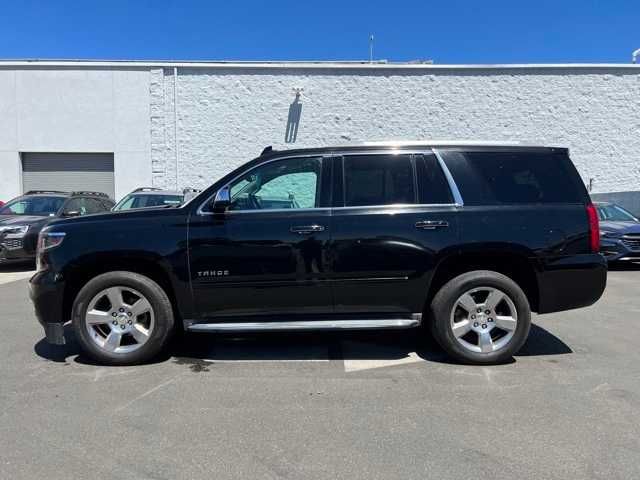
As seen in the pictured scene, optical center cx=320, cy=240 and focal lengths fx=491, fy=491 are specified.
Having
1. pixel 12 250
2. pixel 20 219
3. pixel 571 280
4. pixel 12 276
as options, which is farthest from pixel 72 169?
pixel 571 280

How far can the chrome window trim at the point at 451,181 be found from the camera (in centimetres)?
449

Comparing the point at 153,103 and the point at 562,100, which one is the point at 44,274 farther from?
the point at 562,100

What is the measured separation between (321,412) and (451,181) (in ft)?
7.76

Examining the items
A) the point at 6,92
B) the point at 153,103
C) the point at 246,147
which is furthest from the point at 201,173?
the point at 6,92

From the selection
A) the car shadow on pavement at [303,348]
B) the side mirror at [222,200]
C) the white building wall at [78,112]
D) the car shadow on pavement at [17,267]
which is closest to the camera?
the side mirror at [222,200]

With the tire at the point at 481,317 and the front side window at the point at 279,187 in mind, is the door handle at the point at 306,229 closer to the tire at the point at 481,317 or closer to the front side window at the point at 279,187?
the front side window at the point at 279,187

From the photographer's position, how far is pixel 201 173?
16.8 metres

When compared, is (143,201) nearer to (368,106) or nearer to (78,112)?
(78,112)

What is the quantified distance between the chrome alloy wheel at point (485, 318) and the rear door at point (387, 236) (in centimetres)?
39

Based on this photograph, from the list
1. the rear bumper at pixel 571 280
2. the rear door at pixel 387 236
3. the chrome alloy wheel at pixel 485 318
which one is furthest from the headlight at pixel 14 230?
the rear bumper at pixel 571 280

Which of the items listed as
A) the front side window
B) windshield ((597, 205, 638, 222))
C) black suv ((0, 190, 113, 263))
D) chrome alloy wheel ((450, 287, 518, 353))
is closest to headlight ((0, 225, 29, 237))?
black suv ((0, 190, 113, 263))

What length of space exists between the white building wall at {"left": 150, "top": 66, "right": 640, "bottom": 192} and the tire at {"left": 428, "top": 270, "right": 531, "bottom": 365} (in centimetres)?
1298

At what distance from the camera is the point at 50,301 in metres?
4.39

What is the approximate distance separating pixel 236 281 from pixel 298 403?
4.00ft
